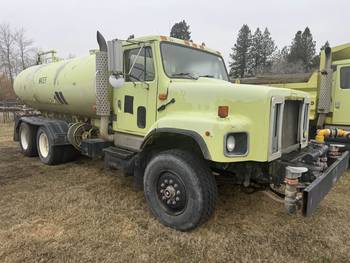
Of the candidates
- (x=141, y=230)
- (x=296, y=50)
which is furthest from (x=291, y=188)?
→ (x=296, y=50)

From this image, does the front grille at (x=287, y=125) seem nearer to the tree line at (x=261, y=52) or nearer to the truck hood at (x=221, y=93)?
the truck hood at (x=221, y=93)

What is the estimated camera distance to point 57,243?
3.33 metres

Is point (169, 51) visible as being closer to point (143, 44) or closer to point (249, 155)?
point (143, 44)

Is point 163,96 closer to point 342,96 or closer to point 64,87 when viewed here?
point 64,87

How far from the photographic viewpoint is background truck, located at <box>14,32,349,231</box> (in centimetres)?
321

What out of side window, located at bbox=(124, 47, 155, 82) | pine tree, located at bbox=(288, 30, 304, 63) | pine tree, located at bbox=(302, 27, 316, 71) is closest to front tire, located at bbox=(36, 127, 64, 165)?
side window, located at bbox=(124, 47, 155, 82)

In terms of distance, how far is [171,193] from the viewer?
370 cm


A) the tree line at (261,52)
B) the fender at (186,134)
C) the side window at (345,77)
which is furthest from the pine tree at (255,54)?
the fender at (186,134)

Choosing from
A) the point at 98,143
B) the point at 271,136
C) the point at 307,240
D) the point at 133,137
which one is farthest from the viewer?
the point at 98,143

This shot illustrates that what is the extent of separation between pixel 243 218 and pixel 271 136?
140 centimetres

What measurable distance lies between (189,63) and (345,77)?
500cm

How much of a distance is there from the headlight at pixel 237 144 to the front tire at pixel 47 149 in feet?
15.0

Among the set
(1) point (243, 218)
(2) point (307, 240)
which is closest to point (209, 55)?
(1) point (243, 218)

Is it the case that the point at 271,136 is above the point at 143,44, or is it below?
below
